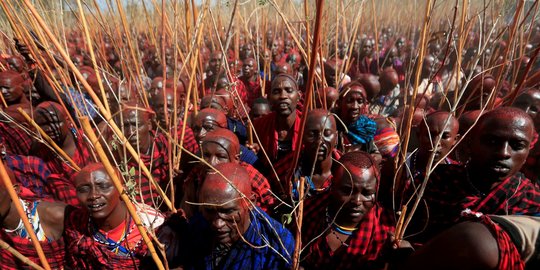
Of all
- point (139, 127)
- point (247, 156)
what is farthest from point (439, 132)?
point (139, 127)

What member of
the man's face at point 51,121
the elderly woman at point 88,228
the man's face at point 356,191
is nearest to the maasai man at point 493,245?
the man's face at point 356,191

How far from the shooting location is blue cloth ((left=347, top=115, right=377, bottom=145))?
2605 mm

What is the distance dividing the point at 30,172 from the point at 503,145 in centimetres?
267

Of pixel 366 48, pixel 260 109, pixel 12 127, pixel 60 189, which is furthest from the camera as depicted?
pixel 366 48

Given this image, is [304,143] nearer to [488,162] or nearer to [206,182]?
[206,182]

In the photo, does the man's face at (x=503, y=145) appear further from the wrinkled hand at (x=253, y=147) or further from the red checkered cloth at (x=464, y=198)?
the wrinkled hand at (x=253, y=147)

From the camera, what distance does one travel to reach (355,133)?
2.67 meters

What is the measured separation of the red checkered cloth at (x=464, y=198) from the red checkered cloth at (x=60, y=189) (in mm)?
2074

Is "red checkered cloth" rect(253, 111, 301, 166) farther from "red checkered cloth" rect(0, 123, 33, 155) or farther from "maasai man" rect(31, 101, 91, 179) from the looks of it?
"red checkered cloth" rect(0, 123, 33, 155)

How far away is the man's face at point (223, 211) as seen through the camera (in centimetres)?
135

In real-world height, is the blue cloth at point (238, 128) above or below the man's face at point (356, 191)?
below

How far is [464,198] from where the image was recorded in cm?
154

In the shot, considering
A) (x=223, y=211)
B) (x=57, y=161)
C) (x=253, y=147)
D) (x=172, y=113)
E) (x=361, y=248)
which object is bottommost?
(x=361, y=248)

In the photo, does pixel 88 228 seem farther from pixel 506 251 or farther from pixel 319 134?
pixel 506 251
